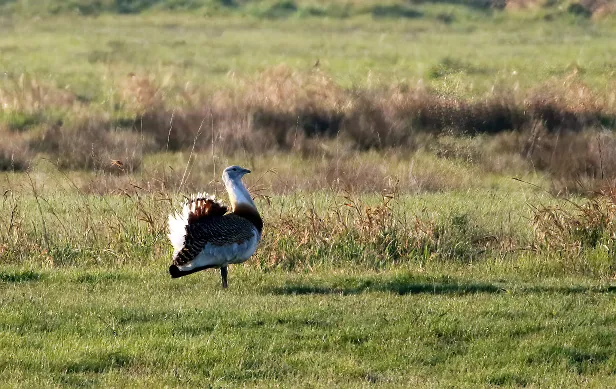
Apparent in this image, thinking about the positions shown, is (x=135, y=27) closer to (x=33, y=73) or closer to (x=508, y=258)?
(x=33, y=73)

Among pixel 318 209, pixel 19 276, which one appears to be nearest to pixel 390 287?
pixel 19 276

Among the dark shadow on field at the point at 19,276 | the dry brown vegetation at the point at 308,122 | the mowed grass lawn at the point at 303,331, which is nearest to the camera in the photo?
the mowed grass lawn at the point at 303,331

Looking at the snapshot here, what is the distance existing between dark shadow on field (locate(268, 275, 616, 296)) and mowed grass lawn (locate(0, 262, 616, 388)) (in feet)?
0.06

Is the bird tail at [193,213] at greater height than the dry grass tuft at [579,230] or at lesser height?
greater

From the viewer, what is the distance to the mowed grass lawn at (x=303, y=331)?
795 centimetres

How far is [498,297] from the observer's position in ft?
34.0

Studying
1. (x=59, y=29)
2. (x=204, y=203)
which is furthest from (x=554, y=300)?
(x=59, y=29)

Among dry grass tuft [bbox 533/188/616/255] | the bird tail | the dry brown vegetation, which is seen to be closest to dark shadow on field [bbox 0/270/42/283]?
the bird tail

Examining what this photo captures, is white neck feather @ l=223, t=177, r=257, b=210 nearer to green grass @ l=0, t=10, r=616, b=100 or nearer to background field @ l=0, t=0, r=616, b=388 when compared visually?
background field @ l=0, t=0, r=616, b=388

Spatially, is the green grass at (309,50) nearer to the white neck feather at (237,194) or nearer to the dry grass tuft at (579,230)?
the dry grass tuft at (579,230)

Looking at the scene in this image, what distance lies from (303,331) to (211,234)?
1.80 m

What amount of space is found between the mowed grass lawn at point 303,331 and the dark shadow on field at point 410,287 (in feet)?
0.06

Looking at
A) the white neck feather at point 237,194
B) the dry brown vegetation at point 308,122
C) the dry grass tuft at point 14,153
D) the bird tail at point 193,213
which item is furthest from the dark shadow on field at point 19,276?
the dry grass tuft at point 14,153

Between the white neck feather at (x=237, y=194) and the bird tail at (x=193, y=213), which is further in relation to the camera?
the white neck feather at (x=237, y=194)
